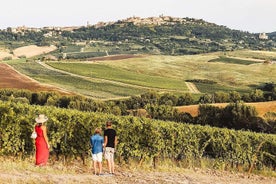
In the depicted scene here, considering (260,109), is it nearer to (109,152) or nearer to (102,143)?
(109,152)

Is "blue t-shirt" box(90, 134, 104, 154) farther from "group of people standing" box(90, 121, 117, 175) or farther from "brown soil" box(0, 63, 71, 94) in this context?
"brown soil" box(0, 63, 71, 94)

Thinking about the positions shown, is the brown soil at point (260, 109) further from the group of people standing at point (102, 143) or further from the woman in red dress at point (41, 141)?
the woman in red dress at point (41, 141)

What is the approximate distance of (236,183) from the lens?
20094 millimetres

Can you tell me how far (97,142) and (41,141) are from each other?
2144 millimetres

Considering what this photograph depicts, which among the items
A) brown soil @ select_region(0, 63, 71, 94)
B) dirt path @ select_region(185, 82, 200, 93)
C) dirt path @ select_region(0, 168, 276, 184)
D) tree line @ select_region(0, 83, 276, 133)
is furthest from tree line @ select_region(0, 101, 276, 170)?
dirt path @ select_region(185, 82, 200, 93)

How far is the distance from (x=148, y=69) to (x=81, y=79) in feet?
134

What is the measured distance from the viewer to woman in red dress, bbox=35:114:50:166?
51.1 ft

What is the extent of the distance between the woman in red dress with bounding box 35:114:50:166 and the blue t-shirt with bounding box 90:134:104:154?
5.68 feet

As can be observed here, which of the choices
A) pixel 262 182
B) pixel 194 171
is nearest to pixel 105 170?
pixel 194 171

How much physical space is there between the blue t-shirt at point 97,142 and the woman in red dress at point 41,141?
1.73 metres

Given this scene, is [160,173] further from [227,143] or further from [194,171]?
[227,143]

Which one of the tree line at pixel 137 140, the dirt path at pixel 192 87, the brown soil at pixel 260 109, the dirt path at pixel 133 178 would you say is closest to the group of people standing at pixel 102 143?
the dirt path at pixel 133 178

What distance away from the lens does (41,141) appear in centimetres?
1573

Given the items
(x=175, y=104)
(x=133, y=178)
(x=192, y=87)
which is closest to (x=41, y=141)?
(x=133, y=178)
